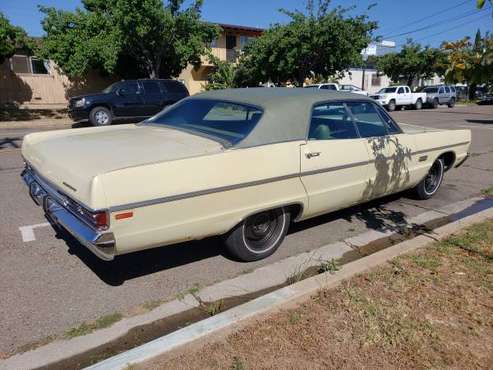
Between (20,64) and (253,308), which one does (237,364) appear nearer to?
(253,308)

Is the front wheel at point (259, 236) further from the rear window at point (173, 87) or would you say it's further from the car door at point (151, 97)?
the rear window at point (173, 87)

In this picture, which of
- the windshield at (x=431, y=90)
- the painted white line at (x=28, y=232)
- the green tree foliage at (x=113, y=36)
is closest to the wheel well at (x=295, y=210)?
the painted white line at (x=28, y=232)

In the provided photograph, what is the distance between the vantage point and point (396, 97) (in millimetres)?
28578

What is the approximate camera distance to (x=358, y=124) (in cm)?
456

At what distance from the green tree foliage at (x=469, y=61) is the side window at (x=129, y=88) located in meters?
13.4

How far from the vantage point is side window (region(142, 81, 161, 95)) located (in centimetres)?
1537

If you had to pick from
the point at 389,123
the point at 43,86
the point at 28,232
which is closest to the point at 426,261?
the point at 389,123

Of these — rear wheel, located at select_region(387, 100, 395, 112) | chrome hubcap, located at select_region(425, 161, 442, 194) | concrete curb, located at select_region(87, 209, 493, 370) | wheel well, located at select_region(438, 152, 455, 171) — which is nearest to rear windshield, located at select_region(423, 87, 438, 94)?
rear wheel, located at select_region(387, 100, 395, 112)

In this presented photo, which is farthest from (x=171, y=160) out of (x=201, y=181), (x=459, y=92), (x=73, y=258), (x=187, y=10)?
(x=459, y=92)

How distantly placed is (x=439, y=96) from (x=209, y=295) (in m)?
32.4

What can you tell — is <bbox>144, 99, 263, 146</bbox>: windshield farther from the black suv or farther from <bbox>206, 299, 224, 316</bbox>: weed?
the black suv

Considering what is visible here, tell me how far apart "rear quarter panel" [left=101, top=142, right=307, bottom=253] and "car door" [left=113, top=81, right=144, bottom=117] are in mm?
12381

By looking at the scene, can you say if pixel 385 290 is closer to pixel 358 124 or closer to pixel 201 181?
pixel 201 181

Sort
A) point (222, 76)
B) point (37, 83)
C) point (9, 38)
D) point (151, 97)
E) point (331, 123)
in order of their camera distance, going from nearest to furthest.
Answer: point (331, 123), point (151, 97), point (9, 38), point (37, 83), point (222, 76)
